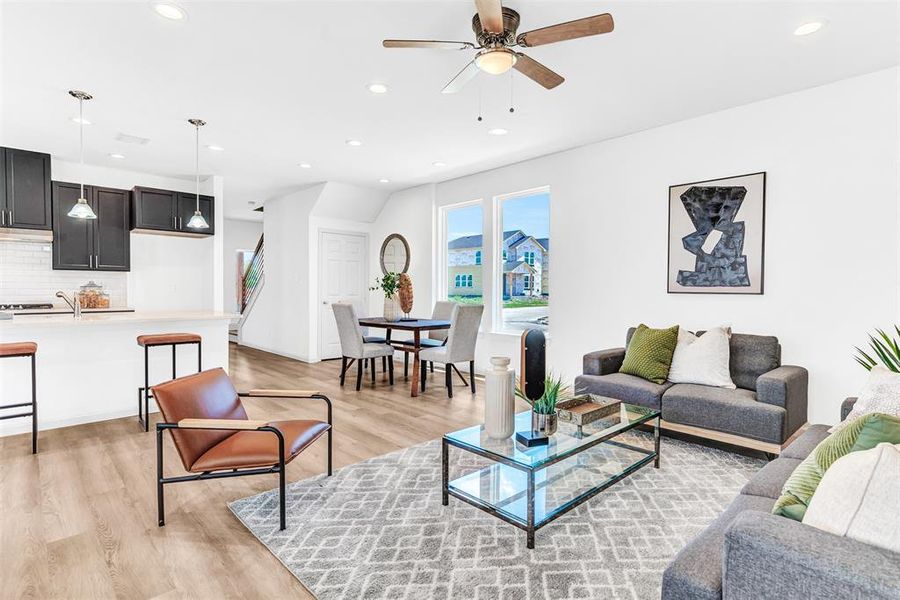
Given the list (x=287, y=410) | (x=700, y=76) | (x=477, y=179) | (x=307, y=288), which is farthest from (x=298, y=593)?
(x=307, y=288)

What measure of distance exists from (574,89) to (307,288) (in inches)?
201

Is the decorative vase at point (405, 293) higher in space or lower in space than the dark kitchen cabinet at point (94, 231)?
lower

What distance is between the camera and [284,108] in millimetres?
3873

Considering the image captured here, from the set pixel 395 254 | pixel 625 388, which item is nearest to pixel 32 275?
pixel 395 254

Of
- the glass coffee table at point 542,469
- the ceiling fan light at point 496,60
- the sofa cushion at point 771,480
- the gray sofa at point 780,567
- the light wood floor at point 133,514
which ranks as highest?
the ceiling fan light at point 496,60

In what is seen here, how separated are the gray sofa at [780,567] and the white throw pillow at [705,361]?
2.45 m

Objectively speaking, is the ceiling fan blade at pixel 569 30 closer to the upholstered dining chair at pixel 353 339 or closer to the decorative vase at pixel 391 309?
the upholstered dining chair at pixel 353 339

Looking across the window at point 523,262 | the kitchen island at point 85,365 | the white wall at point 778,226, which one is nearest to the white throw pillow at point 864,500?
the white wall at point 778,226

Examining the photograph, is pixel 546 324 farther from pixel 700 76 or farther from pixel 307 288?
pixel 307 288

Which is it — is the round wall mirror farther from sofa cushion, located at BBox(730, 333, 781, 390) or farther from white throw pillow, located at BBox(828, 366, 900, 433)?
white throw pillow, located at BBox(828, 366, 900, 433)

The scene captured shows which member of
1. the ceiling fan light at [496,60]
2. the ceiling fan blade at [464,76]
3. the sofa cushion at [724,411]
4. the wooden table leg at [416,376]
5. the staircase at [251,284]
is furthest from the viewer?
the staircase at [251,284]

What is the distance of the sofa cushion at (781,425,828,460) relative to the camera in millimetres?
2191

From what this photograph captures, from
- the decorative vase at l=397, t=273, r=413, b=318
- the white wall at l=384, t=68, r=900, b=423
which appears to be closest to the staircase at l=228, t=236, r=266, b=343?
the decorative vase at l=397, t=273, r=413, b=318

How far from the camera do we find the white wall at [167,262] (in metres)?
6.02
